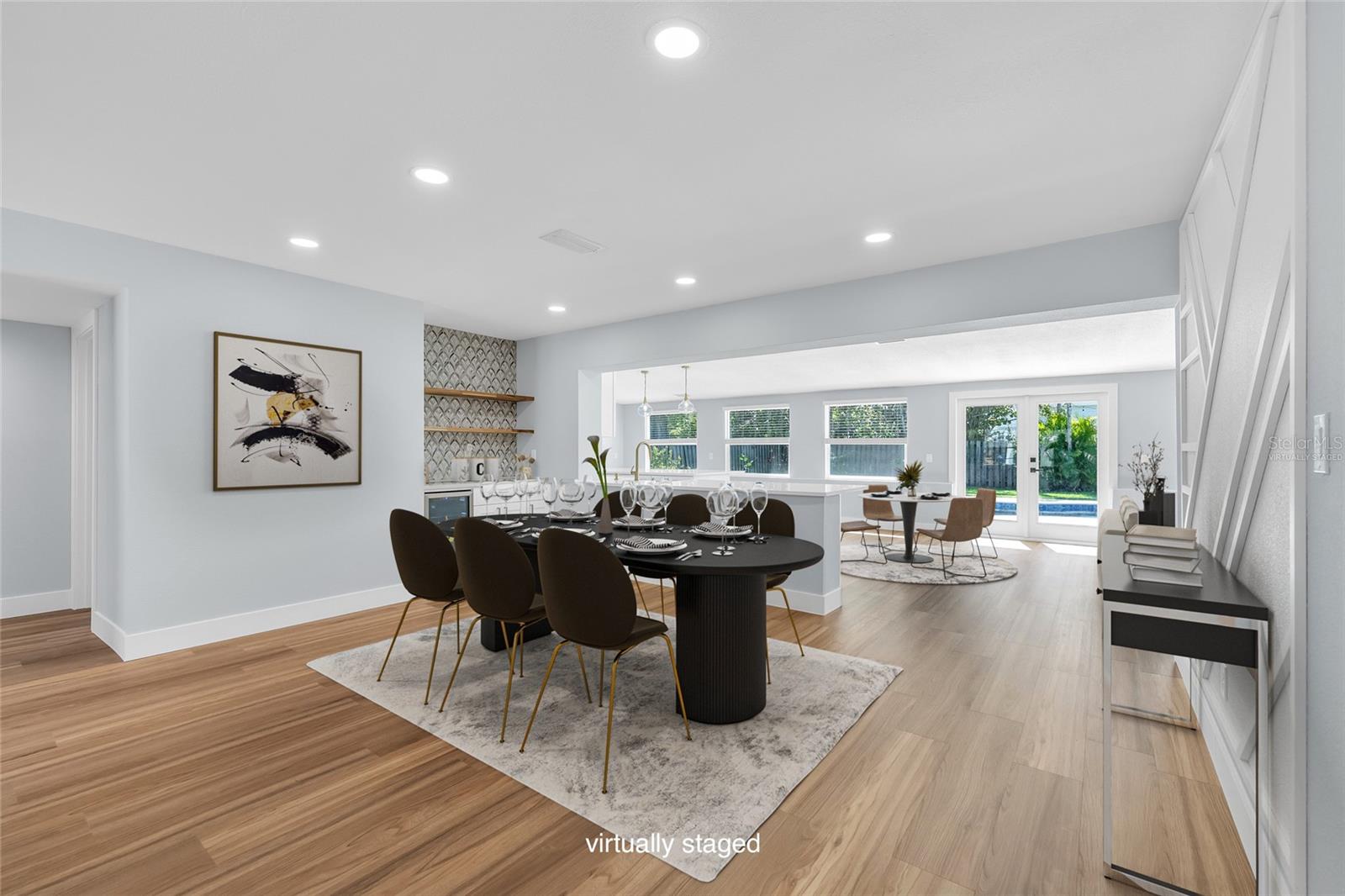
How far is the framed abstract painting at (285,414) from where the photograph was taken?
379 cm

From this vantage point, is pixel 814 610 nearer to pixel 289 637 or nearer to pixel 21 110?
pixel 289 637

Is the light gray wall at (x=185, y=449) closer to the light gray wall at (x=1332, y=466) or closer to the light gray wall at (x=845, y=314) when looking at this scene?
the light gray wall at (x=845, y=314)

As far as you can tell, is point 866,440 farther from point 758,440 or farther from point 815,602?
point 815,602

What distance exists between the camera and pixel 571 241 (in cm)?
346

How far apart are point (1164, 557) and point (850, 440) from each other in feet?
26.5

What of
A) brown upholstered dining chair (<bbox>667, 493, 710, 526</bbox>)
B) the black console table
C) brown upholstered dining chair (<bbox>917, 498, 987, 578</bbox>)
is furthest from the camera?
brown upholstered dining chair (<bbox>917, 498, 987, 578</bbox>)

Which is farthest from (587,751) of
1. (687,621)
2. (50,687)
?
(50,687)

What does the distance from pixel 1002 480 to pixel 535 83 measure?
8.76 metres

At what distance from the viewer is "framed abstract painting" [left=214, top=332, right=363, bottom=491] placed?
379 cm

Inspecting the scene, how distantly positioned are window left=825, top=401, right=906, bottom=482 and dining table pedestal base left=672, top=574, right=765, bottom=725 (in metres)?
7.51

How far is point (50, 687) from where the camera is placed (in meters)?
3.08

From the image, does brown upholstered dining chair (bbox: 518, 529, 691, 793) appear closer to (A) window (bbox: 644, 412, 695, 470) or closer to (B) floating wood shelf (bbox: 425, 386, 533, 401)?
(B) floating wood shelf (bbox: 425, 386, 533, 401)

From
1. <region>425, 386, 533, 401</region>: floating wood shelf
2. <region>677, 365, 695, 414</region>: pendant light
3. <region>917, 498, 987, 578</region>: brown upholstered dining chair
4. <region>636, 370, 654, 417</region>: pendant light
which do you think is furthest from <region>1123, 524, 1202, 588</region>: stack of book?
<region>636, 370, 654, 417</region>: pendant light

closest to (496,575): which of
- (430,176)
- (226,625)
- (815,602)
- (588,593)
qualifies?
(588,593)
